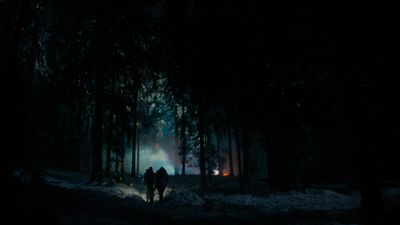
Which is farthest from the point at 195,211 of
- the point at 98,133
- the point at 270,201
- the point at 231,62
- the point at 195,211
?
the point at 98,133

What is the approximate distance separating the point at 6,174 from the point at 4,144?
522 millimetres

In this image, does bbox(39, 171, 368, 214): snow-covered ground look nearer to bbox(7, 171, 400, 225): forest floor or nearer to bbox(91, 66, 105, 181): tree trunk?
bbox(7, 171, 400, 225): forest floor

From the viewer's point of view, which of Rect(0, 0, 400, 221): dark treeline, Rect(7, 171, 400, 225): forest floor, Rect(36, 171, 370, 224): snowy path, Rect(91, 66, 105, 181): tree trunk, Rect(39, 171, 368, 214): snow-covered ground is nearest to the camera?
Rect(0, 0, 400, 221): dark treeline

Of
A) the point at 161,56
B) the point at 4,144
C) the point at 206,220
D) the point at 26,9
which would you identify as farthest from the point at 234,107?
the point at 4,144

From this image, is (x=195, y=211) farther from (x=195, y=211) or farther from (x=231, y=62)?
(x=231, y=62)

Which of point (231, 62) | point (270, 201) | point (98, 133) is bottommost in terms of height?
point (270, 201)

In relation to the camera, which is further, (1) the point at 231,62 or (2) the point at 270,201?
(1) the point at 231,62

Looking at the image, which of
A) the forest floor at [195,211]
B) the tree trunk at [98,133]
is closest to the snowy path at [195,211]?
the forest floor at [195,211]

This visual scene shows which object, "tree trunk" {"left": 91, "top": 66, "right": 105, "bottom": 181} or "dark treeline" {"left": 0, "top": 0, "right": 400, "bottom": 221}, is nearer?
"dark treeline" {"left": 0, "top": 0, "right": 400, "bottom": 221}

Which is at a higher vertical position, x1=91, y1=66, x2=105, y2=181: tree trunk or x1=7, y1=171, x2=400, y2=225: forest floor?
x1=91, y1=66, x2=105, y2=181: tree trunk

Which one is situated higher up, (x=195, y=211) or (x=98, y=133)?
(x=98, y=133)

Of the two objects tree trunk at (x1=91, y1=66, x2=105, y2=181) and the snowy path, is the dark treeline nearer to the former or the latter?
tree trunk at (x1=91, y1=66, x2=105, y2=181)

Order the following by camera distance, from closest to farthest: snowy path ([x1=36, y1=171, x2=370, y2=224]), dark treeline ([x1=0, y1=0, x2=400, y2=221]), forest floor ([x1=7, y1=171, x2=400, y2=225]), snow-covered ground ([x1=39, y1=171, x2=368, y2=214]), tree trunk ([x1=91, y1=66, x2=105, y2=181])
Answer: dark treeline ([x1=0, y1=0, x2=400, y2=221]) < forest floor ([x1=7, y1=171, x2=400, y2=225]) < snowy path ([x1=36, y1=171, x2=370, y2=224]) < snow-covered ground ([x1=39, y1=171, x2=368, y2=214]) < tree trunk ([x1=91, y1=66, x2=105, y2=181])

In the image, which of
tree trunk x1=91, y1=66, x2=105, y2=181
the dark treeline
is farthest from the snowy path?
tree trunk x1=91, y1=66, x2=105, y2=181
